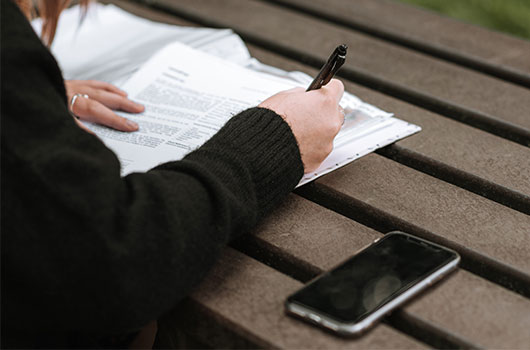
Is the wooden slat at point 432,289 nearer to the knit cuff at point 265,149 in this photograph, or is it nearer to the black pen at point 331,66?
the knit cuff at point 265,149

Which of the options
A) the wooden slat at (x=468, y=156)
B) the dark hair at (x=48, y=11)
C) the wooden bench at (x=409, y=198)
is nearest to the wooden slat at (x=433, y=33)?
the wooden bench at (x=409, y=198)

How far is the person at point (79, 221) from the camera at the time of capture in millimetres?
706

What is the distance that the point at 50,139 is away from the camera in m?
0.72

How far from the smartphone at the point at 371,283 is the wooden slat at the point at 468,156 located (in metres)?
0.21

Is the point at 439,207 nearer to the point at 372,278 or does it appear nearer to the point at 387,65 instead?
the point at 372,278

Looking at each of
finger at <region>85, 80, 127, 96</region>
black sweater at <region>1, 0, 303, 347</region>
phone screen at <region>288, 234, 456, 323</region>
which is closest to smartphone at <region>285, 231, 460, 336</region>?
phone screen at <region>288, 234, 456, 323</region>

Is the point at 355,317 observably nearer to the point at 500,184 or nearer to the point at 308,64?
the point at 500,184

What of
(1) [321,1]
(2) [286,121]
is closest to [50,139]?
(2) [286,121]

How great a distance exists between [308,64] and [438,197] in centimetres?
53

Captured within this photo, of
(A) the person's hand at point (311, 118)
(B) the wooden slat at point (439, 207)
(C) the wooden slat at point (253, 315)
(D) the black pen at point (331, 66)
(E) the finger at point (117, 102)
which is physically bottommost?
(C) the wooden slat at point (253, 315)

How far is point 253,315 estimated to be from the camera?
2.56ft

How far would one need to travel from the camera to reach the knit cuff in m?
0.90

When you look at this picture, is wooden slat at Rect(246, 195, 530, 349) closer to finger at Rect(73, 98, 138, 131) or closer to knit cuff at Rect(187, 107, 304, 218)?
knit cuff at Rect(187, 107, 304, 218)

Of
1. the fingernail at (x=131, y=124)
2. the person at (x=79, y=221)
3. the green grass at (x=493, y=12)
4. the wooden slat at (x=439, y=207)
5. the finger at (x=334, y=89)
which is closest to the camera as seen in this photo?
the person at (x=79, y=221)
